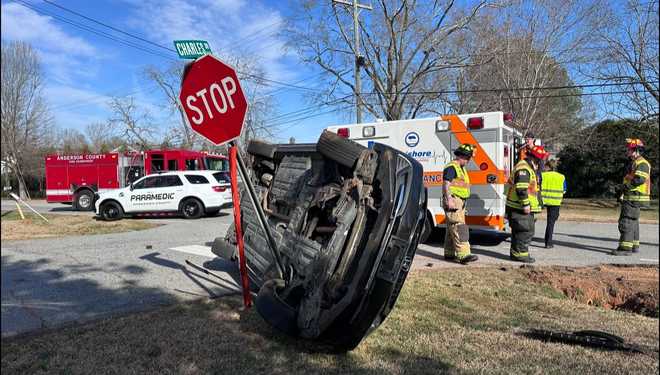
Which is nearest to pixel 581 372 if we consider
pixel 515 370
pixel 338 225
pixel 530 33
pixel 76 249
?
pixel 515 370

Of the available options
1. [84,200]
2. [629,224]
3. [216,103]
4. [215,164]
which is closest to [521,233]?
[629,224]

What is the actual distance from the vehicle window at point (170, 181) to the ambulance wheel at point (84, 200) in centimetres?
692

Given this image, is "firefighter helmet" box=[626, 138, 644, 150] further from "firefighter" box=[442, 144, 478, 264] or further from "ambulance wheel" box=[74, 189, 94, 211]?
"ambulance wheel" box=[74, 189, 94, 211]

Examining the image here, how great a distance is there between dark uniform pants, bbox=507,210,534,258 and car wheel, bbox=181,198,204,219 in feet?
34.3

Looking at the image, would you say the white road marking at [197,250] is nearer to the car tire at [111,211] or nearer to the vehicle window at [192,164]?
the car tire at [111,211]

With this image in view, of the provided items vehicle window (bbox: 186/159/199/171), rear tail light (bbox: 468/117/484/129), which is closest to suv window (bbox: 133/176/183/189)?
vehicle window (bbox: 186/159/199/171)

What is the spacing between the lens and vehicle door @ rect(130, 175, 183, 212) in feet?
48.2

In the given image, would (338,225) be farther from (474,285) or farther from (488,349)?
(474,285)

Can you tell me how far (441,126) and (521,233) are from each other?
8.37 feet

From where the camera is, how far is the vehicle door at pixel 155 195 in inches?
578

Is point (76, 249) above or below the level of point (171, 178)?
below

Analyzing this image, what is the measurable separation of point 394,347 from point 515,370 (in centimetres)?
90

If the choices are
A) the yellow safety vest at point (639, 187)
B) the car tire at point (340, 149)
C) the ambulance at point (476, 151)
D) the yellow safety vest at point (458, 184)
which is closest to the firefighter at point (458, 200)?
the yellow safety vest at point (458, 184)

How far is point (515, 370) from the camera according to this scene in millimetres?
3164
